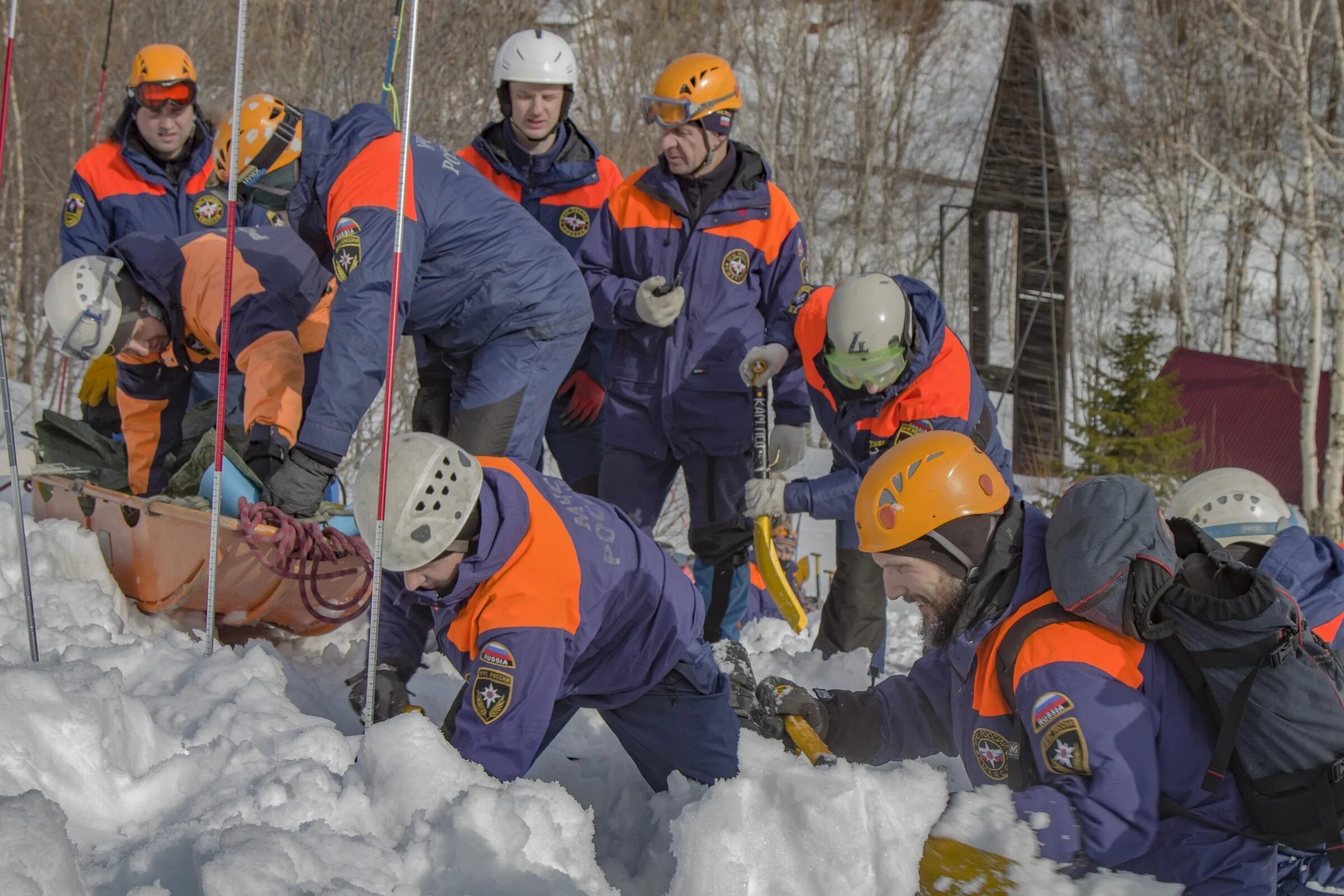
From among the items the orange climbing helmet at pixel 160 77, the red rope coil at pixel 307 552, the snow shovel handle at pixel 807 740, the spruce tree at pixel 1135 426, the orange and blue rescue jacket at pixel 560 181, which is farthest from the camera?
the spruce tree at pixel 1135 426

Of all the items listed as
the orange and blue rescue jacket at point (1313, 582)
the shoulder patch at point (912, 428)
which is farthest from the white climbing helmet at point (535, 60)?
the orange and blue rescue jacket at point (1313, 582)

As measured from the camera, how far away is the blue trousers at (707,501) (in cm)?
473

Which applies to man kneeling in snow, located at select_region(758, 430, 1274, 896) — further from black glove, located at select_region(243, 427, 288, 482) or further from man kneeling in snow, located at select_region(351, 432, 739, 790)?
black glove, located at select_region(243, 427, 288, 482)

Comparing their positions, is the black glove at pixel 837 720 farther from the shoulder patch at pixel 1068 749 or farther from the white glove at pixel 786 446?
the white glove at pixel 786 446

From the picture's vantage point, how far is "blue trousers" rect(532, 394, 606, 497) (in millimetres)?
5129

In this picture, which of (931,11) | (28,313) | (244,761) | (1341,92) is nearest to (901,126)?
(931,11)

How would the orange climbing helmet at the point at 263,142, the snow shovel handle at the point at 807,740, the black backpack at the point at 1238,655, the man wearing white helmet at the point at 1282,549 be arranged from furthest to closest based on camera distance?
the orange climbing helmet at the point at 263,142, the snow shovel handle at the point at 807,740, the man wearing white helmet at the point at 1282,549, the black backpack at the point at 1238,655

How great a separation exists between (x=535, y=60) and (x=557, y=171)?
454 millimetres

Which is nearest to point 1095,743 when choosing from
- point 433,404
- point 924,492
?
point 924,492


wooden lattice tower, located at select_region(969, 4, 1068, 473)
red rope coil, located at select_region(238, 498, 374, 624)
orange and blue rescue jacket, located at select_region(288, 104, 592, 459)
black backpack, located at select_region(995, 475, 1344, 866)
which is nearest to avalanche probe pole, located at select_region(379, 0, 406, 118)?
orange and blue rescue jacket, located at select_region(288, 104, 592, 459)

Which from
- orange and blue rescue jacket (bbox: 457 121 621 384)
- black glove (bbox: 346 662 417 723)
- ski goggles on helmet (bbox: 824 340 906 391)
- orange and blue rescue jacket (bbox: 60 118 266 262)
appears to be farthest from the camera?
orange and blue rescue jacket (bbox: 60 118 266 262)

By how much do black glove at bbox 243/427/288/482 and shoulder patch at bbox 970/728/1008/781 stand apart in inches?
95.8

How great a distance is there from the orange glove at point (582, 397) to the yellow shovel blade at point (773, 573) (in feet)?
2.97

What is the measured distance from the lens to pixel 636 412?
4.68m
